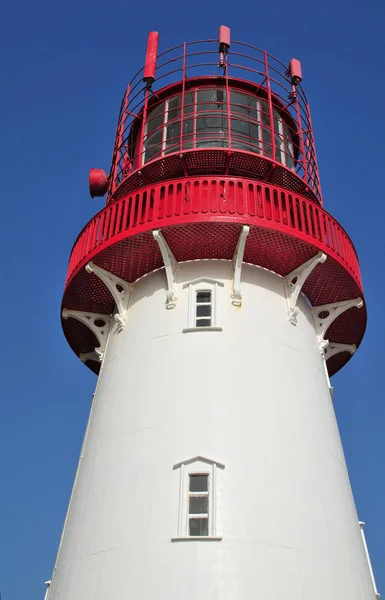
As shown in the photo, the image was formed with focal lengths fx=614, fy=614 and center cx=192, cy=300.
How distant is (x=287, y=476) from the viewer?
35.7 feet

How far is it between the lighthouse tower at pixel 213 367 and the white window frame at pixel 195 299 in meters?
0.04

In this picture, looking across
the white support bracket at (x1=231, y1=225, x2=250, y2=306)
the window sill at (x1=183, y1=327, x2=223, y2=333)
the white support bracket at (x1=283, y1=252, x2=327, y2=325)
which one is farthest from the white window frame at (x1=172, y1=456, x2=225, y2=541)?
the white support bracket at (x1=283, y1=252, x2=327, y2=325)

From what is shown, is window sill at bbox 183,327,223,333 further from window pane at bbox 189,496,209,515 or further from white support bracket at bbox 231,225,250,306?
window pane at bbox 189,496,209,515

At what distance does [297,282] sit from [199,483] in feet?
17.3

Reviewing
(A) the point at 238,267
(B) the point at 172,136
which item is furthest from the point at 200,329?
(B) the point at 172,136

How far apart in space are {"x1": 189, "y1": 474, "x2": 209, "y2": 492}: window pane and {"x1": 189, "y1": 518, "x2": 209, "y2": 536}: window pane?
1.65 feet

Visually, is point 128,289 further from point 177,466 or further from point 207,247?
point 177,466

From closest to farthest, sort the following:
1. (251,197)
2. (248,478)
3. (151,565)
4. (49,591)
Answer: (151,565)
(248,478)
(49,591)
(251,197)

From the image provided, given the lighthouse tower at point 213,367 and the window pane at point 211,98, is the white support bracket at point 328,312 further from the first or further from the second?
the window pane at point 211,98

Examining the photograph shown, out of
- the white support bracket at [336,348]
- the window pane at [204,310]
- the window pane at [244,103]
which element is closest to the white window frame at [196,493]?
the window pane at [204,310]

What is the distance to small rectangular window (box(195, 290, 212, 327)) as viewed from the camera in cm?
1299

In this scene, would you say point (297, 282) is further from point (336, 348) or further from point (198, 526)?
point (198, 526)

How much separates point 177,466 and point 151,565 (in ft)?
5.49

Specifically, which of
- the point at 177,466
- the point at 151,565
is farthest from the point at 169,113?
the point at 151,565
